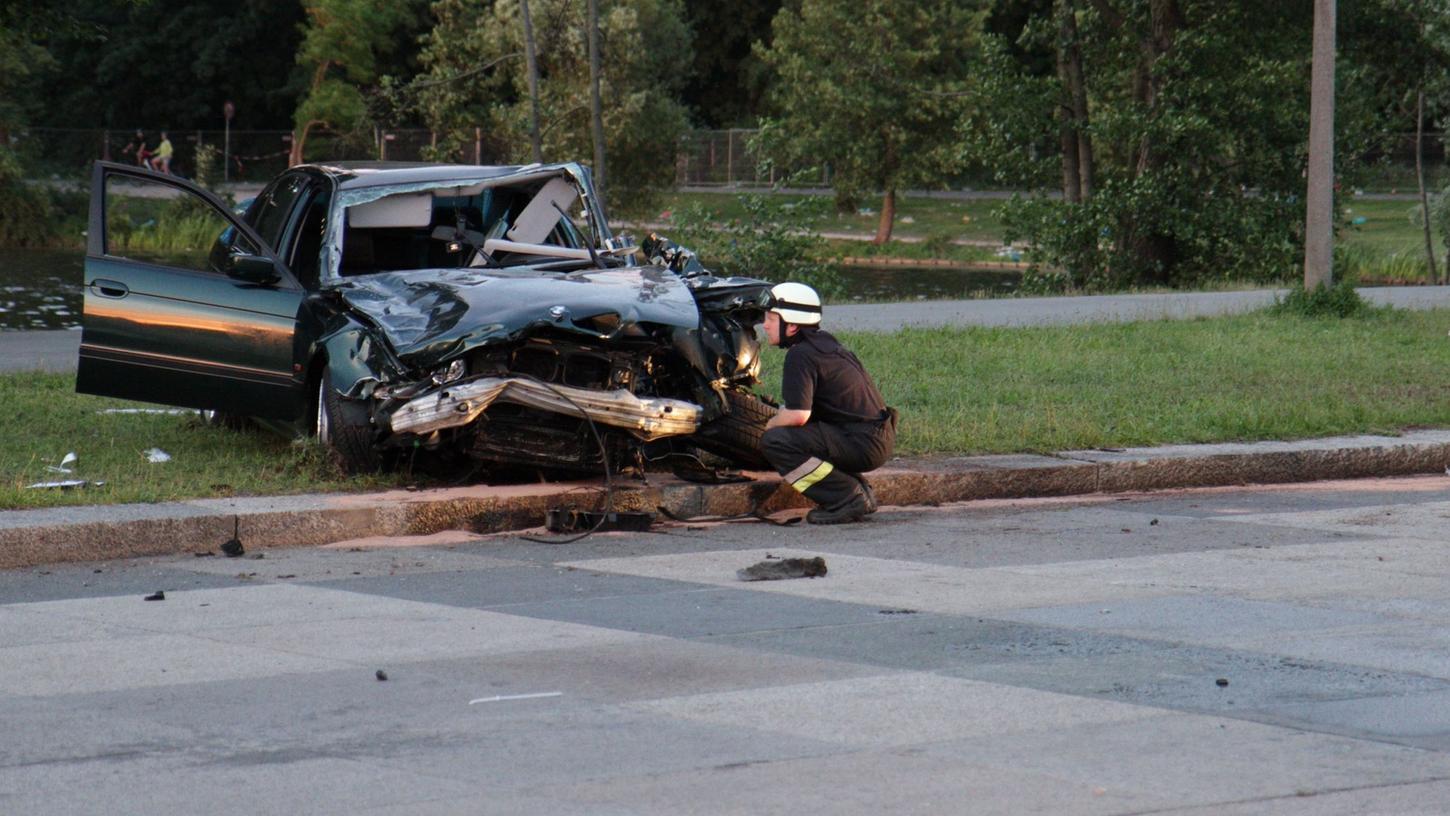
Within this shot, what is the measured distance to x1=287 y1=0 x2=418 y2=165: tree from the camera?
194ft

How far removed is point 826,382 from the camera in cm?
980

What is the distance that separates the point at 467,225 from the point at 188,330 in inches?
71.4

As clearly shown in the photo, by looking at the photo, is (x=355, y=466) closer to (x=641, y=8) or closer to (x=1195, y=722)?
(x=1195, y=722)

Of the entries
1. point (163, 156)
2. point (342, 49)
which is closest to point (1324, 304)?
point (342, 49)

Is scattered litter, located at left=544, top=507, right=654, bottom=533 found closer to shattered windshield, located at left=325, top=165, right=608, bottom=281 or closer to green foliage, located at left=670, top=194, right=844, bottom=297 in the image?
shattered windshield, located at left=325, top=165, right=608, bottom=281

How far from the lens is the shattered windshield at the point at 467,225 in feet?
35.6

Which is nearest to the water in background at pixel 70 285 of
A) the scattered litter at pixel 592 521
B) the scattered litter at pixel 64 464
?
the scattered litter at pixel 64 464

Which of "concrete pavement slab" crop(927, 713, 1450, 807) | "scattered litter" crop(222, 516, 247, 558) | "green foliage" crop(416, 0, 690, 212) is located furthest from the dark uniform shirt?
"green foliage" crop(416, 0, 690, 212)

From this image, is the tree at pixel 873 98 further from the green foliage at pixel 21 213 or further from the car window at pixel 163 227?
the green foliage at pixel 21 213

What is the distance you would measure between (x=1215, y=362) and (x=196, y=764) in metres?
11.5

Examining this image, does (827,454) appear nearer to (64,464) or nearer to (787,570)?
(787,570)

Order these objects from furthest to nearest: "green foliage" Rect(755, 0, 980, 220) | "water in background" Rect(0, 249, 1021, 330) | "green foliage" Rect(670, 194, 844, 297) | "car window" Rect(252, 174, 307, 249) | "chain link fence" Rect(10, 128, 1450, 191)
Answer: "chain link fence" Rect(10, 128, 1450, 191) < "green foliage" Rect(755, 0, 980, 220) < "water in background" Rect(0, 249, 1021, 330) < "green foliage" Rect(670, 194, 844, 297) < "car window" Rect(252, 174, 307, 249)

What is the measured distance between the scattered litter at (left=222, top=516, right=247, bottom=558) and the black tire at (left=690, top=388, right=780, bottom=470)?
2448mm

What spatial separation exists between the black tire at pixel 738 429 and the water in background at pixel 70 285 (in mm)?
16354
